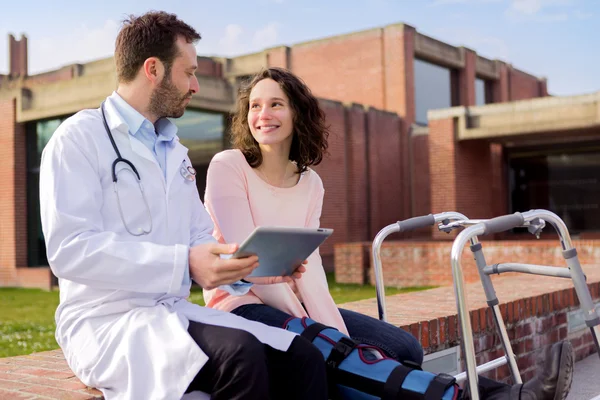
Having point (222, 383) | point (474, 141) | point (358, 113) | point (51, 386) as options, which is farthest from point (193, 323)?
point (358, 113)

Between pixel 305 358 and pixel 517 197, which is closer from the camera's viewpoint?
pixel 305 358

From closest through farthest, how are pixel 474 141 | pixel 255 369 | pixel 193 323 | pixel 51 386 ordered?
pixel 255 369 < pixel 193 323 < pixel 51 386 < pixel 474 141

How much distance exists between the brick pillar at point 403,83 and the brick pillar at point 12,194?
12147mm

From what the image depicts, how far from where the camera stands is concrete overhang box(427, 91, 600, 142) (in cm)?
1644

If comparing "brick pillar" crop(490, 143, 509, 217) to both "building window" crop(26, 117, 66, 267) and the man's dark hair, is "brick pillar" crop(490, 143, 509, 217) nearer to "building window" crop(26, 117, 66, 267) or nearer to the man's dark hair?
"building window" crop(26, 117, 66, 267)

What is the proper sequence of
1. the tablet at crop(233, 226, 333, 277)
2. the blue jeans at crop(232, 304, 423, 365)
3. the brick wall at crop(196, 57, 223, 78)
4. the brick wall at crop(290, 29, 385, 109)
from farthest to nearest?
the brick wall at crop(196, 57, 223, 78) < the brick wall at crop(290, 29, 385, 109) < the blue jeans at crop(232, 304, 423, 365) < the tablet at crop(233, 226, 333, 277)

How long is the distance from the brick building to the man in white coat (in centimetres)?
1012

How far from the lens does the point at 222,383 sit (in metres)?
1.96

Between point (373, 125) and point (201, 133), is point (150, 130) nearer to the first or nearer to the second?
point (201, 133)

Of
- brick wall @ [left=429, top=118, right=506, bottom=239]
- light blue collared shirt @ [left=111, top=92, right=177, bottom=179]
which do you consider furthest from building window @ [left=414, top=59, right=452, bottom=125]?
light blue collared shirt @ [left=111, top=92, right=177, bottom=179]

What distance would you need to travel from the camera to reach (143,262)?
6.49 feet

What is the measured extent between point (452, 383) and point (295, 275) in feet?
2.14

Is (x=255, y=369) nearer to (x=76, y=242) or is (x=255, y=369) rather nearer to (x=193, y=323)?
(x=193, y=323)

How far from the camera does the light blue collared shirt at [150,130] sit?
2.30 m
